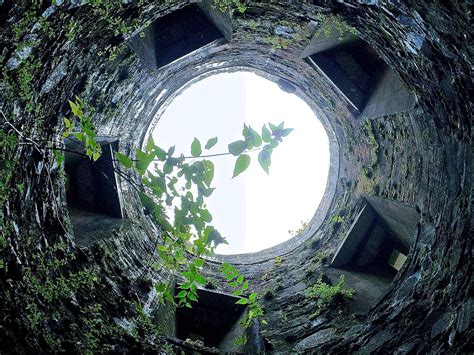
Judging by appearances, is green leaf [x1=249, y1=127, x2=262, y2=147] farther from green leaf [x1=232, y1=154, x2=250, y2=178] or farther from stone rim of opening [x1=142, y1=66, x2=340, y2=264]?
stone rim of opening [x1=142, y1=66, x2=340, y2=264]

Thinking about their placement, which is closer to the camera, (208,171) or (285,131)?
(285,131)

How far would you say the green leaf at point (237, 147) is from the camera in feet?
6.30

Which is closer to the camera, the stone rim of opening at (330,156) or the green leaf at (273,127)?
the green leaf at (273,127)

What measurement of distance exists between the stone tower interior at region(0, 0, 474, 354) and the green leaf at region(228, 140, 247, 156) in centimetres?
50

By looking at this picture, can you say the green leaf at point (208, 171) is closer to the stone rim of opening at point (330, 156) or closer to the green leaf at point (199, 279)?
the green leaf at point (199, 279)

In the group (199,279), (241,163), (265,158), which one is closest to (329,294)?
(199,279)

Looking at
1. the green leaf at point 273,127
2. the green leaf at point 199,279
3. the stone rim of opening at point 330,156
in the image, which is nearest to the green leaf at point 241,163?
the green leaf at point 273,127

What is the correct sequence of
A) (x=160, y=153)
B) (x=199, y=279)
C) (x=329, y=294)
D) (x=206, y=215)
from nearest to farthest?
(x=160, y=153) → (x=206, y=215) → (x=199, y=279) → (x=329, y=294)

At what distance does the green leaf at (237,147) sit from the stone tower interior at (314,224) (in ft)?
1.63

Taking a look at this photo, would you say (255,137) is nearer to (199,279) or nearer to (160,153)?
(160,153)

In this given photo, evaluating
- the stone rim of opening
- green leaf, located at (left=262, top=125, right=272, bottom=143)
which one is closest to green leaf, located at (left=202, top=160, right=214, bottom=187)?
green leaf, located at (left=262, top=125, right=272, bottom=143)

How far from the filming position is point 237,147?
1926 millimetres

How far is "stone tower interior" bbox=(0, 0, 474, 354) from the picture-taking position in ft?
7.92

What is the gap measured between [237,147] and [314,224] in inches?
208
